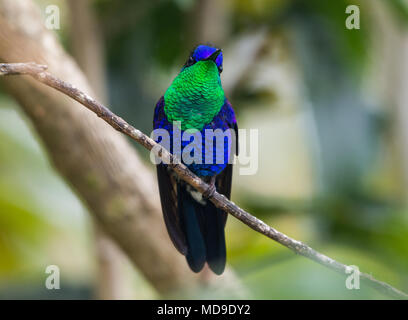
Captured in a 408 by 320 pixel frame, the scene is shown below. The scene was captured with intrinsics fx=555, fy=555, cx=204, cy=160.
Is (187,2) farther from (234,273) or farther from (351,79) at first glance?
(234,273)

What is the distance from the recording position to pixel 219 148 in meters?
1.42

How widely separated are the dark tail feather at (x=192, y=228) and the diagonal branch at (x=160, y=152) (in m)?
0.14

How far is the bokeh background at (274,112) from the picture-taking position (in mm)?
3016

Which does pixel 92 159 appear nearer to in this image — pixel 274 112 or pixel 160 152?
pixel 160 152

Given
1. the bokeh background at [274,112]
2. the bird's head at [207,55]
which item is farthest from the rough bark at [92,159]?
the bird's head at [207,55]

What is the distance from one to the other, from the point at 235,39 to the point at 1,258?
70.2 inches

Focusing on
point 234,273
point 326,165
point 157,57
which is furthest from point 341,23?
point 234,273

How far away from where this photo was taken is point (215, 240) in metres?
1.34

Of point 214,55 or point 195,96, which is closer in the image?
point 214,55

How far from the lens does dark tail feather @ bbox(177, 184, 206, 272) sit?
131 cm

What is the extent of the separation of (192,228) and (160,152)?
12.4 inches

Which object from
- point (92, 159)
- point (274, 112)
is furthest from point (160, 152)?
point (274, 112)

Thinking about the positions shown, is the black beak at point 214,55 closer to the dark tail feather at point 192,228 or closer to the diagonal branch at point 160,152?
the diagonal branch at point 160,152
